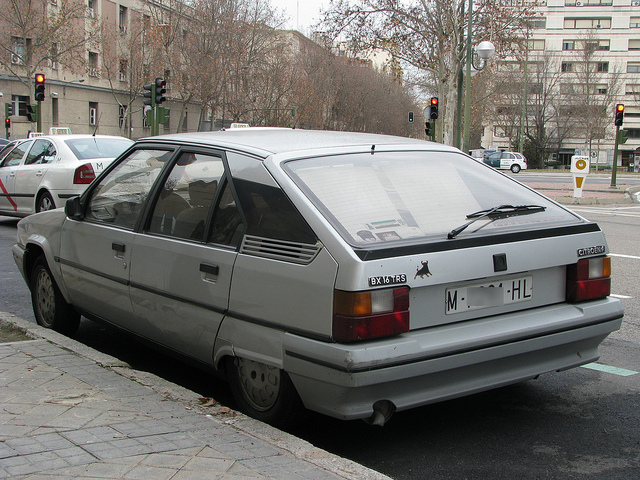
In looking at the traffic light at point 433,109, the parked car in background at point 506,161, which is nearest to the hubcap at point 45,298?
the traffic light at point 433,109

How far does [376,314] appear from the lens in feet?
10.6

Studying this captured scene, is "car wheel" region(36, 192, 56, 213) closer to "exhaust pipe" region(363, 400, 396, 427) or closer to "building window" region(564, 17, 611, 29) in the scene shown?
"exhaust pipe" region(363, 400, 396, 427)

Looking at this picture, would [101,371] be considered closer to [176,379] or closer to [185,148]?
[176,379]

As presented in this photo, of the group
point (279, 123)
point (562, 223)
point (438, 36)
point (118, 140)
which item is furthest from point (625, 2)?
point (562, 223)

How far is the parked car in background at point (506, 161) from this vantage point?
194ft

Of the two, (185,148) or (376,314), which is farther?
(185,148)

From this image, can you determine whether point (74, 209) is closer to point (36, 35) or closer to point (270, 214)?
point (270, 214)

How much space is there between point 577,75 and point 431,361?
259 feet

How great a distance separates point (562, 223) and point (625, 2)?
9234 cm

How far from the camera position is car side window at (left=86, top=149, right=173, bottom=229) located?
469cm

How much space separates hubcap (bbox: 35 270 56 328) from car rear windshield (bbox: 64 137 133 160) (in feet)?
22.3

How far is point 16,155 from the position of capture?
45.2ft

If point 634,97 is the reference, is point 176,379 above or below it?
below

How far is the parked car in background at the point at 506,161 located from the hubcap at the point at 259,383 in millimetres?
56998
